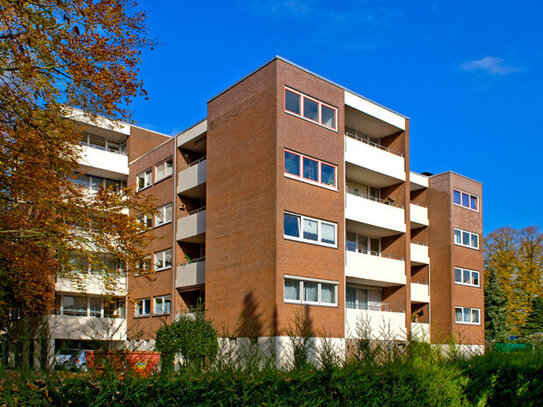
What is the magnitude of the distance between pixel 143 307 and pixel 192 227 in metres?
7.23

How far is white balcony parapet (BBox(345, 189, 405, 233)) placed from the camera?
2941cm

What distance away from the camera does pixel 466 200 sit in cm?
4009

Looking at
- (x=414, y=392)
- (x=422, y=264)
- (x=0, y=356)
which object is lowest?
(x=414, y=392)

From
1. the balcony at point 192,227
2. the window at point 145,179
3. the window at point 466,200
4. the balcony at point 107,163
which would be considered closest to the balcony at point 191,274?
the balcony at point 192,227

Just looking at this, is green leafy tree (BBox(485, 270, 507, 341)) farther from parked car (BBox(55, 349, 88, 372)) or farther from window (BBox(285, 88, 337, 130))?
parked car (BBox(55, 349, 88, 372))

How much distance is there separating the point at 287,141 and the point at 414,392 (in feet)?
57.9

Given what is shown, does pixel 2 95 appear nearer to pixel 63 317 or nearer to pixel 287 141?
pixel 287 141

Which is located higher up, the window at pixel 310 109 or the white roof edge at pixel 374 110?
the white roof edge at pixel 374 110

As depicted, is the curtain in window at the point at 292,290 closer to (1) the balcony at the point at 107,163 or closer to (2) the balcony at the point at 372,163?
(2) the balcony at the point at 372,163

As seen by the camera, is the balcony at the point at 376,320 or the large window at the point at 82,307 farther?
the large window at the point at 82,307

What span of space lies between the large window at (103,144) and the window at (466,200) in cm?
2282

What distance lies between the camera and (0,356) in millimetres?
7156

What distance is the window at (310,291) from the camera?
2484 centimetres

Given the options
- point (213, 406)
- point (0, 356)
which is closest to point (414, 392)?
point (213, 406)
